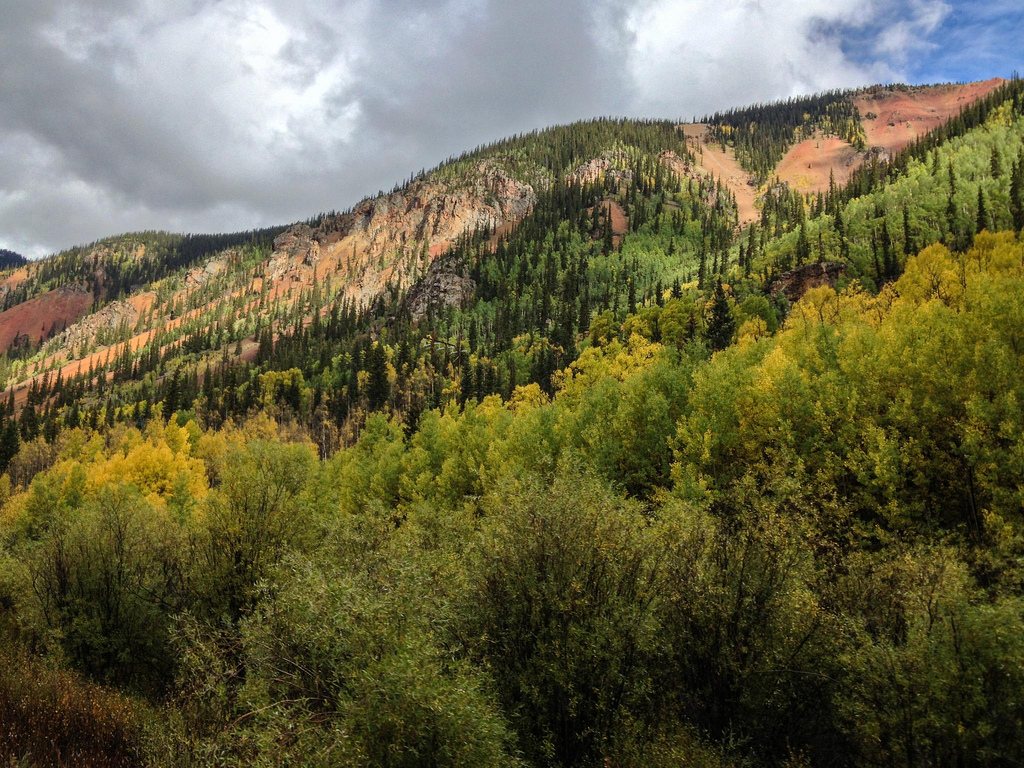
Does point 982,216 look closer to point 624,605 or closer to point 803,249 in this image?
point 803,249

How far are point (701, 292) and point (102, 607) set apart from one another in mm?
135115

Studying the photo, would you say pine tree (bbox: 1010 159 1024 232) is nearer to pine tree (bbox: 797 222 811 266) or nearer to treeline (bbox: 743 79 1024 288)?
treeline (bbox: 743 79 1024 288)

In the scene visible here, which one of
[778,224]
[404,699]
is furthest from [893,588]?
[778,224]

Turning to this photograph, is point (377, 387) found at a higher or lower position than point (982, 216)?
lower

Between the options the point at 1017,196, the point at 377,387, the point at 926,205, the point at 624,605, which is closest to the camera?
the point at 624,605

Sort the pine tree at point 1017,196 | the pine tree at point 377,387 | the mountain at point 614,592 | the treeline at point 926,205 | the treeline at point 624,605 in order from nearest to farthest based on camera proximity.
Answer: the treeline at point 624,605 → the mountain at point 614,592 → the pine tree at point 1017,196 → the treeline at point 926,205 → the pine tree at point 377,387

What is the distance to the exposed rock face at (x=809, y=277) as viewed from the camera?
11044cm

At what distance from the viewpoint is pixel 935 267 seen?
74.2 metres

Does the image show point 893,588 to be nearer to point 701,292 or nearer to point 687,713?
point 687,713

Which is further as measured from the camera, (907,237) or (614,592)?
(907,237)

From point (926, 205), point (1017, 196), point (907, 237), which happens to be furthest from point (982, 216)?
point (926, 205)

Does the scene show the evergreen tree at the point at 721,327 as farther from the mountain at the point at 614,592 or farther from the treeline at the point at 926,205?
the mountain at the point at 614,592

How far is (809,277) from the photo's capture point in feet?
371

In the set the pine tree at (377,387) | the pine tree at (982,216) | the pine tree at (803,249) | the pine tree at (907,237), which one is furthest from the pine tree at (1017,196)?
the pine tree at (377,387)
